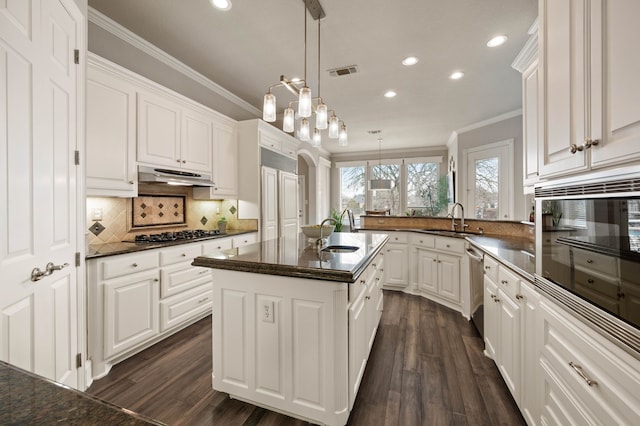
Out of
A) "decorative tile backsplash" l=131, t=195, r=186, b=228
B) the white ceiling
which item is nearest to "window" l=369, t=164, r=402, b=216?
the white ceiling

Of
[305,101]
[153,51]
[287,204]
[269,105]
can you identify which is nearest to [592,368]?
[305,101]

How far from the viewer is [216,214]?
12.9 ft

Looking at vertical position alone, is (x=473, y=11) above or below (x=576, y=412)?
above

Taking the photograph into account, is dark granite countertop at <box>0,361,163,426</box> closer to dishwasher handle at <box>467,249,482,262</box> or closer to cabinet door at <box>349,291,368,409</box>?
cabinet door at <box>349,291,368,409</box>

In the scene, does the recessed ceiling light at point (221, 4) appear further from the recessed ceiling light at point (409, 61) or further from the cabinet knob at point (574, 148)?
the cabinet knob at point (574, 148)

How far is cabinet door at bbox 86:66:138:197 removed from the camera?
2207 mm

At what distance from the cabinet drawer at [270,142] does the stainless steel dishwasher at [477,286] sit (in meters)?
2.92

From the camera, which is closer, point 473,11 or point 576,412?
point 576,412

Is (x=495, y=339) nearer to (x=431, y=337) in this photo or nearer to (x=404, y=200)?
(x=431, y=337)

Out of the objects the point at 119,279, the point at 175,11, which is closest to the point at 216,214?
the point at 119,279

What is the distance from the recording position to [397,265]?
160 inches

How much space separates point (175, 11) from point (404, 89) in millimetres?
2878

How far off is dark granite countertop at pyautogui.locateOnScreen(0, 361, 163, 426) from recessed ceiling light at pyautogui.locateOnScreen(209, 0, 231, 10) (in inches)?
102

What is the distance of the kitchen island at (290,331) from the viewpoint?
4.90 feet
